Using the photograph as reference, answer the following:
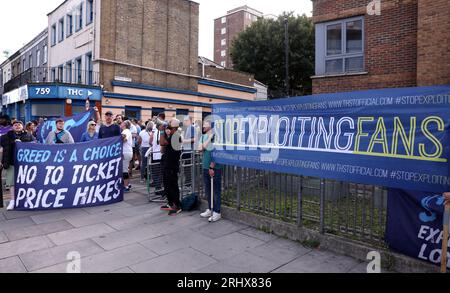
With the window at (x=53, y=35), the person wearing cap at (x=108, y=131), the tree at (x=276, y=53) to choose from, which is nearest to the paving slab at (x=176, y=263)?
the person wearing cap at (x=108, y=131)

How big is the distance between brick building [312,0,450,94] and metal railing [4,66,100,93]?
14.0 metres

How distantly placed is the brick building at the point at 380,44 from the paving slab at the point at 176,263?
7.89 meters

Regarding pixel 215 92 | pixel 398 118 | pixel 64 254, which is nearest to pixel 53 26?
pixel 215 92

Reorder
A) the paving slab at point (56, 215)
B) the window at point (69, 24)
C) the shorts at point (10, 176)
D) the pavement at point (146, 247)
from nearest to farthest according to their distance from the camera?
the pavement at point (146, 247) → the paving slab at point (56, 215) → the shorts at point (10, 176) → the window at point (69, 24)

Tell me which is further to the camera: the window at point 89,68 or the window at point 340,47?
the window at point 89,68

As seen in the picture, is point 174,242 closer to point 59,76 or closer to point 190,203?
point 190,203

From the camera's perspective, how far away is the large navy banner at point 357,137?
12.1 ft

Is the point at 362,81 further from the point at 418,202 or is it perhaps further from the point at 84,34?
the point at 84,34

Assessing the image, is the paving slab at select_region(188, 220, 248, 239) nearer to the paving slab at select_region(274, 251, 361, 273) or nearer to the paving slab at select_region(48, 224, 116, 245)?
the paving slab at select_region(274, 251, 361, 273)

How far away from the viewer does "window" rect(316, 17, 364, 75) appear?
10.4 meters

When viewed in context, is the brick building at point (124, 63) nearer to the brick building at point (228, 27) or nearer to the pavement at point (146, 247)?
the pavement at point (146, 247)

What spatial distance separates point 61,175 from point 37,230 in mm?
1514

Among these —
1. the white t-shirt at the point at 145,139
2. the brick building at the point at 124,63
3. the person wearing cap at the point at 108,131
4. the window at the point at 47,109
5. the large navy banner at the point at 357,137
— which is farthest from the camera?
the window at the point at 47,109

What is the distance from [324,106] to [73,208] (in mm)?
5768
